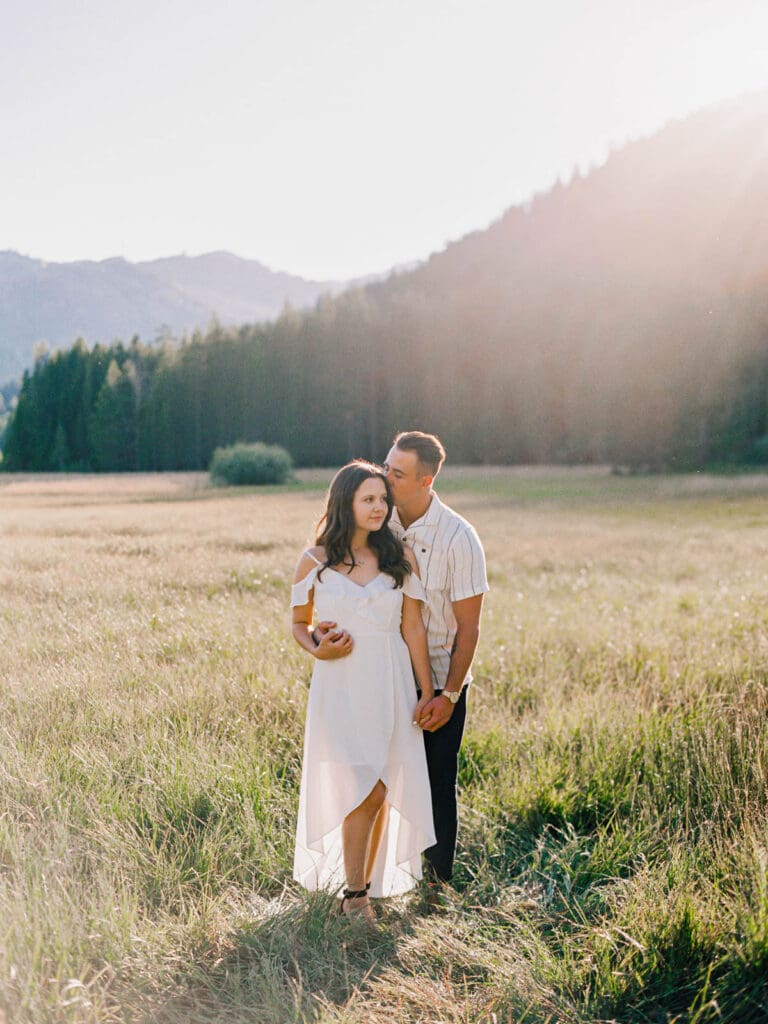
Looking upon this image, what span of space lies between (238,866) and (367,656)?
4.20 feet

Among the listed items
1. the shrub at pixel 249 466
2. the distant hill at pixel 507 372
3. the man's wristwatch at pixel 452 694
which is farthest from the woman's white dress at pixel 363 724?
the distant hill at pixel 507 372

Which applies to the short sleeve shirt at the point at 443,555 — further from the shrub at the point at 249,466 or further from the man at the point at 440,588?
the shrub at the point at 249,466

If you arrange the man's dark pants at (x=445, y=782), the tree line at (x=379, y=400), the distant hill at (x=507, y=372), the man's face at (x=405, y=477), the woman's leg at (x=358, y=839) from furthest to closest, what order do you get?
the distant hill at (x=507, y=372) < the tree line at (x=379, y=400) < the man's dark pants at (x=445, y=782) < the man's face at (x=405, y=477) < the woman's leg at (x=358, y=839)

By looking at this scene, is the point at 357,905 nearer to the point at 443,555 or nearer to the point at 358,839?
the point at 358,839

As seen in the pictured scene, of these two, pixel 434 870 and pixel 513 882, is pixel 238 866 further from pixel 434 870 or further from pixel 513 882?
pixel 513 882

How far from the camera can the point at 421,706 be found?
3457 millimetres

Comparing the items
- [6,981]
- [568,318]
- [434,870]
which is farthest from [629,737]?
[568,318]

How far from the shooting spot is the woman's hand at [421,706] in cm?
345

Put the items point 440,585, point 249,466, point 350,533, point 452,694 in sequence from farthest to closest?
1. point 249,466
2. point 440,585
3. point 452,694
4. point 350,533

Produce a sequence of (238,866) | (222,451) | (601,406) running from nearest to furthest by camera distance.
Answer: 1. (238,866)
2. (222,451)
3. (601,406)

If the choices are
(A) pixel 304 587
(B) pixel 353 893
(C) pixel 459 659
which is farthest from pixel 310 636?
(B) pixel 353 893

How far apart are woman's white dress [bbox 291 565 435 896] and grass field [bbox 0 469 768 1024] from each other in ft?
1.30

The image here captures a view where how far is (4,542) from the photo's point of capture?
51.0 ft

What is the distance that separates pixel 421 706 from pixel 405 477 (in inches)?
39.2
